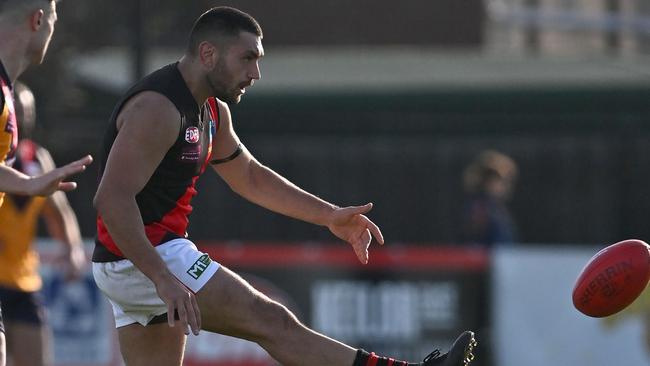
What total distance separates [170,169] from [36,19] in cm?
107

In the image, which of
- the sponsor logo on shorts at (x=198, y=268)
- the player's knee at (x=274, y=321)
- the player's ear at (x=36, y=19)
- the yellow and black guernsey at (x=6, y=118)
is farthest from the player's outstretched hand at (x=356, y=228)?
the player's ear at (x=36, y=19)

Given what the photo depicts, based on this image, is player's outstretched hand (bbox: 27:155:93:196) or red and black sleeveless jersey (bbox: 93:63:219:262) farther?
red and black sleeveless jersey (bbox: 93:63:219:262)

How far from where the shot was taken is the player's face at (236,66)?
21.1ft

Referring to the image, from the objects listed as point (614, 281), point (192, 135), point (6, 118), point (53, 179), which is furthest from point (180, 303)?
point (614, 281)

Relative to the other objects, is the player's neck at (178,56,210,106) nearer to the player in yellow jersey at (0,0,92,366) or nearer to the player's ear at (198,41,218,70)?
the player's ear at (198,41,218,70)

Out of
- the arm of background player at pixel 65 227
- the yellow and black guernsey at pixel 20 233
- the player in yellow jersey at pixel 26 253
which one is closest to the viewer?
the player in yellow jersey at pixel 26 253

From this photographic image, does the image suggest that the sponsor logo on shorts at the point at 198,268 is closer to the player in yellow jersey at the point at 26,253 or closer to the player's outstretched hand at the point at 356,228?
the player's outstretched hand at the point at 356,228

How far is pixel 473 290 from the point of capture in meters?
12.2

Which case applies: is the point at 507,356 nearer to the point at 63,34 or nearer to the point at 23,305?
the point at 23,305

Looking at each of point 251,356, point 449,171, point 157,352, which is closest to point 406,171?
point 449,171

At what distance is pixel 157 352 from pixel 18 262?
3.17 meters

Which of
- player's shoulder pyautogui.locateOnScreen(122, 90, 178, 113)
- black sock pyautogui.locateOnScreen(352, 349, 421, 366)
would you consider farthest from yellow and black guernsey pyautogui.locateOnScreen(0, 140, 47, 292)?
black sock pyautogui.locateOnScreen(352, 349, 421, 366)

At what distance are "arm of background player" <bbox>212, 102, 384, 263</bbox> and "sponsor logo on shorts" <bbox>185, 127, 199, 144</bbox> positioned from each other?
441 mm

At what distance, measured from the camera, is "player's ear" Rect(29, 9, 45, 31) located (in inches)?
272
